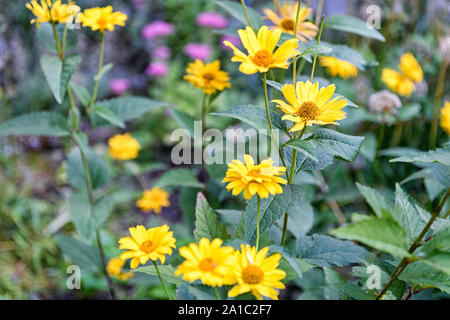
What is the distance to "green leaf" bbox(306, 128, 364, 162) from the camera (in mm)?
597

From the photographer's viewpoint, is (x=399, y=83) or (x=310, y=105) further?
(x=399, y=83)

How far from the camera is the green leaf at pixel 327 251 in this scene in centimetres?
70

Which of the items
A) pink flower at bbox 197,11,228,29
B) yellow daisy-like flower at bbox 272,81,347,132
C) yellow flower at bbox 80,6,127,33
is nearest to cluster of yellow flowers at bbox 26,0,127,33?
yellow flower at bbox 80,6,127,33

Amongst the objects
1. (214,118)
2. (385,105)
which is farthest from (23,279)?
(385,105)

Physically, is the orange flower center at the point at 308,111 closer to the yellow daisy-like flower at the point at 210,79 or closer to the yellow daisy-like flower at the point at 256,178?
the yellow daisy-like flower at the point at 256,178

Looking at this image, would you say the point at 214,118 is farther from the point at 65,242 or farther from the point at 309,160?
the point at 309,160

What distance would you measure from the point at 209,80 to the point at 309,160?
0.38m

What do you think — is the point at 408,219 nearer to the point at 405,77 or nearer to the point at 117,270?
the point at 117,270

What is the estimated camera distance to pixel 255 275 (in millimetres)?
508

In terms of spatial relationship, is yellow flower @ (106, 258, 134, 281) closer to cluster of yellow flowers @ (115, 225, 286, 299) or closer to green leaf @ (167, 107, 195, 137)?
green leaf @ (167, 107, 195, 137)

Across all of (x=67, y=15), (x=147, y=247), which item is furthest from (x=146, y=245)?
(x=67, y=15)

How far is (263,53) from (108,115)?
1.46 ft

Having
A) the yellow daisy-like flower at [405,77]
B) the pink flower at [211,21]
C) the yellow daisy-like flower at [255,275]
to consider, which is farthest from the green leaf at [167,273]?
the pink flower at [211,21]

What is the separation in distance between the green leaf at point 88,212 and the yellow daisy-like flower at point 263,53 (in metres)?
0.58
